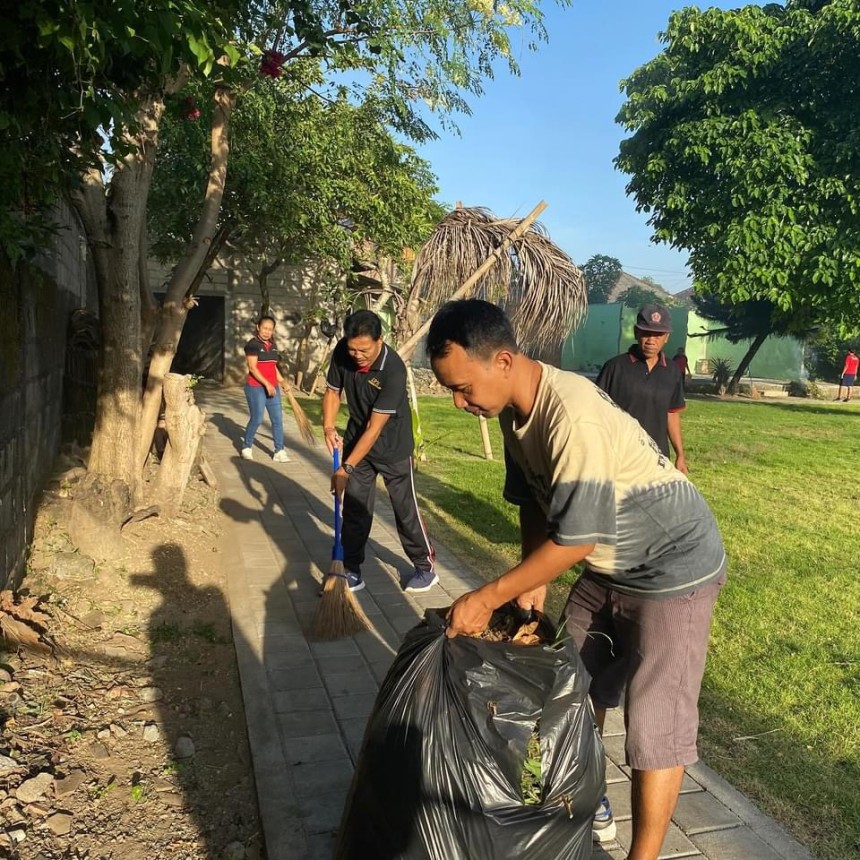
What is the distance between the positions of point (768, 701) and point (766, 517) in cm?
390

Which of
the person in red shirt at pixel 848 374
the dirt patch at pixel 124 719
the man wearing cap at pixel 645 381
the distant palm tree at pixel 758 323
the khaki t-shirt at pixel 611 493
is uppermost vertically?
the distant palm tree at pixel 758 323

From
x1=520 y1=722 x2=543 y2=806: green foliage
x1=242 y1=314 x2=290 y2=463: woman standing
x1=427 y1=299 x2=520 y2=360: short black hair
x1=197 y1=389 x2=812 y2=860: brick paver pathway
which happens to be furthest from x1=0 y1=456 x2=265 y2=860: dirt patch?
x1=242 y1=314 x2=290 y2=463: woman standing

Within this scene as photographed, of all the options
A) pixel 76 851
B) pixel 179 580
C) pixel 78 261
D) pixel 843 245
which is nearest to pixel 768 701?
pixel 76 851

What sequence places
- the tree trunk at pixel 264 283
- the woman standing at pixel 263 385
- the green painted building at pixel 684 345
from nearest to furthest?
the woman standing at pixel 263 385 → the tree trunk at pixel 264 283 → the green painted building at pixel 684 345

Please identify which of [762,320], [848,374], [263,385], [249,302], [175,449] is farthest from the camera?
[762,320]

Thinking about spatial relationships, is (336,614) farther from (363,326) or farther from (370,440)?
(363,326)

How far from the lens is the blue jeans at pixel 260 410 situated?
842 cm

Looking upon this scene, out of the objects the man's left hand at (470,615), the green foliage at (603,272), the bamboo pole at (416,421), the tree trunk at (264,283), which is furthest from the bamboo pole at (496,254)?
the green foliage at (603,272)

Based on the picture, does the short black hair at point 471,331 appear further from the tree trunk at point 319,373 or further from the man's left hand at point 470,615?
the tree trunk at point 319,373

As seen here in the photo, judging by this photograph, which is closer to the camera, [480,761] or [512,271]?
[480,761]

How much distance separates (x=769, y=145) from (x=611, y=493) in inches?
542

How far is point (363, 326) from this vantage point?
13.1 feet

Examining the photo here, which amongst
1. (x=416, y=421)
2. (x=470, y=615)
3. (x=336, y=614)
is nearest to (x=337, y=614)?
(x=336, y=614)

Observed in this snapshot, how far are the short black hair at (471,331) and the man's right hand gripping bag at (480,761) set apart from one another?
2.47 feet
